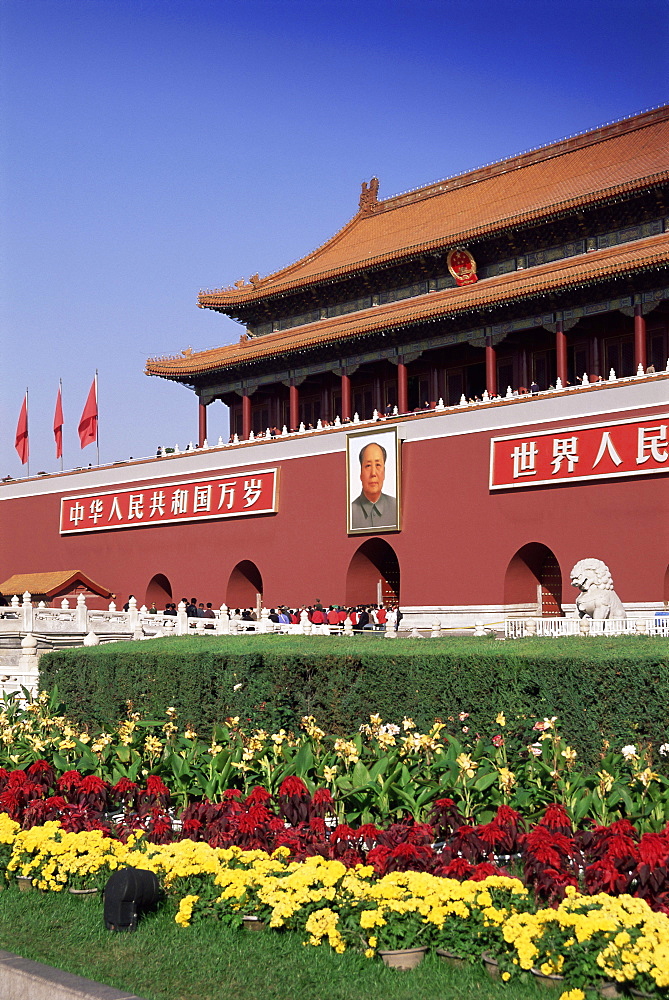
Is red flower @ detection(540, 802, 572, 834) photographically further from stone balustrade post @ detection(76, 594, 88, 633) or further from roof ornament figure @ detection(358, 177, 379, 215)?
roof ornament figure @ detection(358, 177, 379, 215)

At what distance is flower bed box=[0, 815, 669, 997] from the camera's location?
5.00 m

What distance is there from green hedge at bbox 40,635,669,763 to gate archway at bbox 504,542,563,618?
10589 mm

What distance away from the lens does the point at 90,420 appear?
3372 cm

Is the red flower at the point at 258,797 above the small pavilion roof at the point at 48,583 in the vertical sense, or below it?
below

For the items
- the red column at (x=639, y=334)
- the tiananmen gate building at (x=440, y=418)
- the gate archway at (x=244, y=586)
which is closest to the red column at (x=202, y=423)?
the tiananmen gate building at (x=440, y=418)

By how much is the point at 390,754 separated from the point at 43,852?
250 cm

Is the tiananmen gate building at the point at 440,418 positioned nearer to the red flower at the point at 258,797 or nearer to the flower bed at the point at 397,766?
the flower bed at the point at 397,766

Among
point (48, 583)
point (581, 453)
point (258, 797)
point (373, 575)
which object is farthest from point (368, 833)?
point (48, 583)

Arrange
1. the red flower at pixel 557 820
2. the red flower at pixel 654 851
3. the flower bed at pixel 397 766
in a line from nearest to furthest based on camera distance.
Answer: the red flower at pixel 654 851, the red flower at pixel 557 820, the flower bed at pixel 397 766

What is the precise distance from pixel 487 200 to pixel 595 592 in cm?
1585

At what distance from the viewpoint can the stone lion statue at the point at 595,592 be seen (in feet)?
55.1

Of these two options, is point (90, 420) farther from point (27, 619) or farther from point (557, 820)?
point (557, 820)

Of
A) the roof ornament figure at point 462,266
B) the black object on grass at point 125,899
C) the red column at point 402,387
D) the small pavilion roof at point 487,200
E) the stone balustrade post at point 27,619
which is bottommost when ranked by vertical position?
the black object on grass at point 125,899

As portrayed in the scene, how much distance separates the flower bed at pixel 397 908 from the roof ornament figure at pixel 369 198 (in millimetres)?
29553
